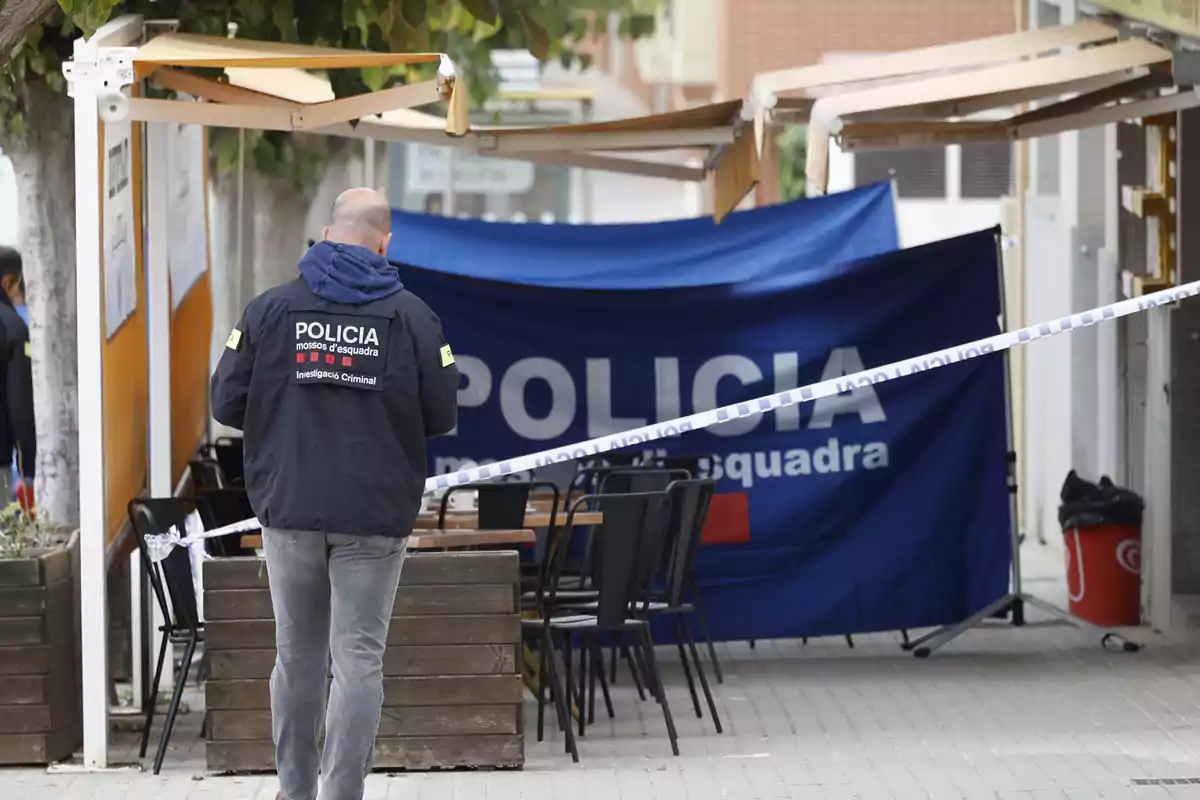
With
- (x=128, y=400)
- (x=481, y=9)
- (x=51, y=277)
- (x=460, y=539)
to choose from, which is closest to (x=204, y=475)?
(x=51, y=277)

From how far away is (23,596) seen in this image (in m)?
8.18

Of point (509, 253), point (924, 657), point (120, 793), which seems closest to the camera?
point (120, 793)

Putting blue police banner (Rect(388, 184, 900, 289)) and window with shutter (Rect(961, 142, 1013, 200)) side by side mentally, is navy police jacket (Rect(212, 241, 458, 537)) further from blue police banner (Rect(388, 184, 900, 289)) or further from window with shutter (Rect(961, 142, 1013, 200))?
window with shutter (Rect(961, 142, 1013, 200))

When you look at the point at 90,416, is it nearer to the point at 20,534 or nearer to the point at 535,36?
the point at 20,534

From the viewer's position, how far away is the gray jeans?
21.2 feet

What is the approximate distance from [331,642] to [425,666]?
1.62 meters

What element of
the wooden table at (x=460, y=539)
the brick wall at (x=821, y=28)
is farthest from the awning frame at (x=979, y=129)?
the brick wall at (x=821, y=28)

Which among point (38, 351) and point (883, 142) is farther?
point (883, 142)

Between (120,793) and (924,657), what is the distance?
4829 mm

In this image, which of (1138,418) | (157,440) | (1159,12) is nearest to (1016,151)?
(1138,418)

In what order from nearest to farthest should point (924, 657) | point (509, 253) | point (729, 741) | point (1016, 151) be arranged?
point (729, 741) → point (924, 657) → point (509, 253) → point (1016, 151)

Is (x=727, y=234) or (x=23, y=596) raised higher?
(x=727, y=234)

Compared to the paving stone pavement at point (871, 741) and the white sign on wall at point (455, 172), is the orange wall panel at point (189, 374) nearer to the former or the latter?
the paving stone pavement at point (871, 741)

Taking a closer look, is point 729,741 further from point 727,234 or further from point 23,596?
point 727,234
